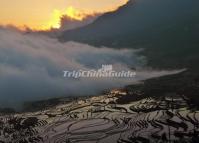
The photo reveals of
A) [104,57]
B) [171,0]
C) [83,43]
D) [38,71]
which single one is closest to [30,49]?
[38,71]

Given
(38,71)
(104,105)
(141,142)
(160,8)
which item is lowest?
(141,142)

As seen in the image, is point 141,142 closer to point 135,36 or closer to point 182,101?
point 182,101

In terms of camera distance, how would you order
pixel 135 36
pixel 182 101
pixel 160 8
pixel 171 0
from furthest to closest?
pixel 171 0, pixel 160 8, pixel 135 36, pixel 182 101

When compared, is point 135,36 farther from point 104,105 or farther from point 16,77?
point 16,77

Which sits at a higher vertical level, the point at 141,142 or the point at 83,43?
the point at 83,43

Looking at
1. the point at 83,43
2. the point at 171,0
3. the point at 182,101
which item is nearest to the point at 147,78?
the point at 182,101

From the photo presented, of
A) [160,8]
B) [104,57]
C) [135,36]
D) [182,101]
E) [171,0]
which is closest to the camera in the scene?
[104,57]

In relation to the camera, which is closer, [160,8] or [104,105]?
[104,105]
